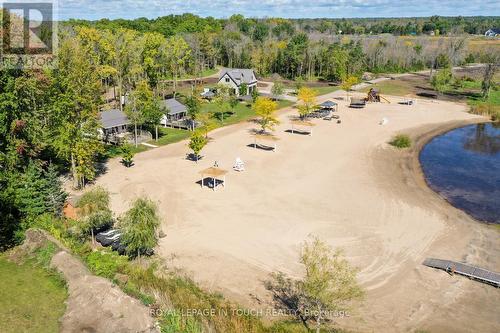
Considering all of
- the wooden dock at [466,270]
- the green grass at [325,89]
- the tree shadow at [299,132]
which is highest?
the green grass at [325,89]

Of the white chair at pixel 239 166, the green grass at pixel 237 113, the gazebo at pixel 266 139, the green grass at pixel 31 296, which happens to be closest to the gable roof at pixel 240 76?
the green grass at pixel 237 113

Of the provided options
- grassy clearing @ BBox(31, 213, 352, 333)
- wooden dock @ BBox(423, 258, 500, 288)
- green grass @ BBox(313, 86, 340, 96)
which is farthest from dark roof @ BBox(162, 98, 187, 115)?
wooden dock @ BBox(423, 258, 500, 288)

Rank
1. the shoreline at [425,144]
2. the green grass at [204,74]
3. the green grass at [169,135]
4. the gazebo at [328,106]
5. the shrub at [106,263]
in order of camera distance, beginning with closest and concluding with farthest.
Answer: the shrub at [106,263] < the shoreline at [425,144] < the green grass at [169,135] < the gazebo at [328,106] < the green grass at [204,74]

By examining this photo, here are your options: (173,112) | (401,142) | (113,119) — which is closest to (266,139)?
(173,112)

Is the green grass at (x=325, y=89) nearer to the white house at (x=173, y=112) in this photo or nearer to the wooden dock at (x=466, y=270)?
the white house at (x=173, y=112)

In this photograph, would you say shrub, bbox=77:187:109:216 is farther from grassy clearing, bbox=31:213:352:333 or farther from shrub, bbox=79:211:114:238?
grassy clearing, bbox=31:213:352:333

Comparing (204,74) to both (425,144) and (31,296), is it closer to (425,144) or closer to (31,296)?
(425,144)

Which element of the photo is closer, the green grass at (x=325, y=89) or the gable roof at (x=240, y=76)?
the gable roof at (x=240, y=76)

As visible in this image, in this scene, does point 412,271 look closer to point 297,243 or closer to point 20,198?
point 297,243
